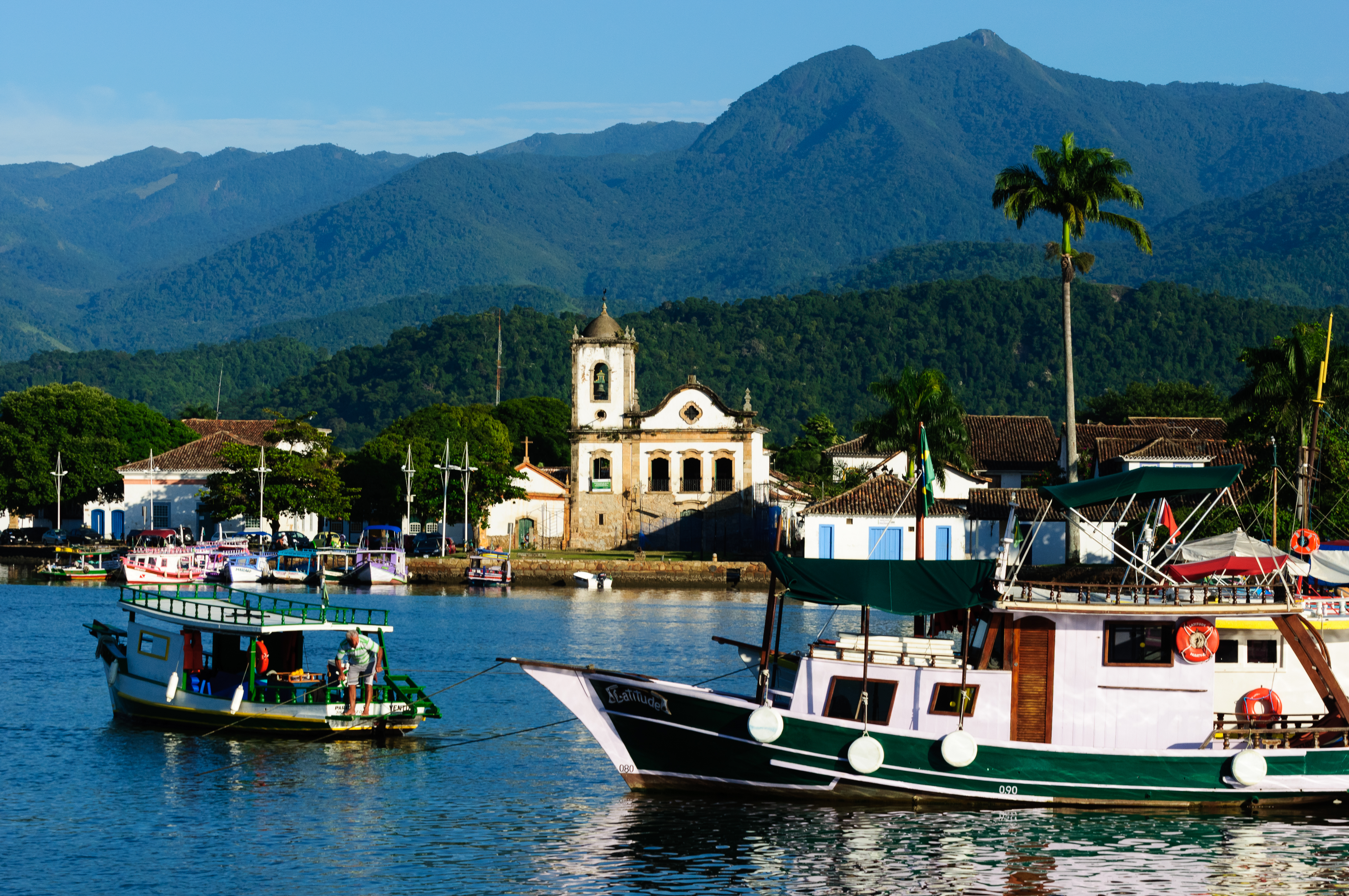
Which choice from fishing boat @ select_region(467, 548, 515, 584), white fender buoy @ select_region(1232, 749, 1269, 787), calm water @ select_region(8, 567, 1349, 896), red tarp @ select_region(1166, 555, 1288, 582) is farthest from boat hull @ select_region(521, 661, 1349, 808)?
fishing boat @ select_region(467, 548, 515, 584)

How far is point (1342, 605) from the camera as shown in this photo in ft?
86.3

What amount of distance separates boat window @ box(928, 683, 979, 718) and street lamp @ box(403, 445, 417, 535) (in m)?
61.1

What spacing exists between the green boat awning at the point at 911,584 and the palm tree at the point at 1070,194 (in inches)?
965

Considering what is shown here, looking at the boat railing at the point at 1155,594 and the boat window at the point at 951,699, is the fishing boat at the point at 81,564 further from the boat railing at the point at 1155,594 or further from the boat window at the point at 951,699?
the boat railing at the point at 1155,594

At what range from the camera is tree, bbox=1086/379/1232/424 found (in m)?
117

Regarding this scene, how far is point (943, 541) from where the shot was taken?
70.6 meters

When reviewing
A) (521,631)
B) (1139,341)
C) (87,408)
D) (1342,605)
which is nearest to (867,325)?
→ (1139,341)

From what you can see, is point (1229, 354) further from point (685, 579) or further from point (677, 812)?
point (677, 812)

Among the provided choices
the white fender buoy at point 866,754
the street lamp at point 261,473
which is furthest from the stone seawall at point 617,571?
the white fender buoy at point 866,754

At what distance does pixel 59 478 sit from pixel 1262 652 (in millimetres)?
83538

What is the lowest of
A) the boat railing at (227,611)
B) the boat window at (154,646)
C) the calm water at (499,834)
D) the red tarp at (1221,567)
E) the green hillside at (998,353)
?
the calm water at (499,834)

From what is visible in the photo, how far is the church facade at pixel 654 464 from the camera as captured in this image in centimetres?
8506

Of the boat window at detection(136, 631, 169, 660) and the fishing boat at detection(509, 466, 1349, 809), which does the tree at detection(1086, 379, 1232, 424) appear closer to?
the boat window at detection(136, 631, 169, 660)

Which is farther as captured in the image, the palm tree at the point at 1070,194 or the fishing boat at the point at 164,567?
the fishing boat at the point at 164,567
